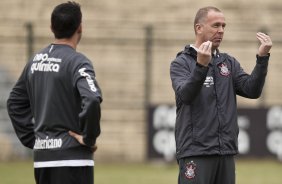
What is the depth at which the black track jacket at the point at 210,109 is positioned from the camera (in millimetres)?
7492

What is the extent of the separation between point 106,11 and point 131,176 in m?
7.35

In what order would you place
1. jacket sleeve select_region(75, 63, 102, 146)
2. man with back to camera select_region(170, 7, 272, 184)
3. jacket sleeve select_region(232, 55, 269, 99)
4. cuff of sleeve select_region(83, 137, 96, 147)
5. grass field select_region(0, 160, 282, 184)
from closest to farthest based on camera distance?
1. jacket sleeve select_region(75, 63, 102, 146)
2. cuff of sleeve select_region(83, 137, 96, 147)
3. man with back to camera select_region(170, 7, 272, 184)
4. jacket sleeve select_region(232, 55, 269, 99)
5. grass field select_region(0, 160, 282, 184)

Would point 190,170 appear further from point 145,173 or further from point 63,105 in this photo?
point 145,173

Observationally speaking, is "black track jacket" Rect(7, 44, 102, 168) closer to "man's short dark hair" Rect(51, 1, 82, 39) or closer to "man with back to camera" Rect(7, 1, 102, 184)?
"man with back to camera" Rect(7, 1, 102, 184)

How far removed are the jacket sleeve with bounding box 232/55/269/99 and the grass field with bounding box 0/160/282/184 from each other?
6.98m

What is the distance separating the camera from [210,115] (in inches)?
295

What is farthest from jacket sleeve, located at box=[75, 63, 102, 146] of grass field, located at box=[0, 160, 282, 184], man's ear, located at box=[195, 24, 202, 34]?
grass field, located at box=[0, 160, 282, 184]

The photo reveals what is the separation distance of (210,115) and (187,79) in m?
0.35

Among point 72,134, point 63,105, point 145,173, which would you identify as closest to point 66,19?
point 63,105

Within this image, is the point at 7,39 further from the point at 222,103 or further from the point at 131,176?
the point at 222,103

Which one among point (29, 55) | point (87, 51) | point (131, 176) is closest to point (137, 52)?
point (87, 51)

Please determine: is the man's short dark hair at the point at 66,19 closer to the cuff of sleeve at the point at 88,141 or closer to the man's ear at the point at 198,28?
the cuff of sleeve at the point at 88,141

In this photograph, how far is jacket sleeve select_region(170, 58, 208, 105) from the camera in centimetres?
721

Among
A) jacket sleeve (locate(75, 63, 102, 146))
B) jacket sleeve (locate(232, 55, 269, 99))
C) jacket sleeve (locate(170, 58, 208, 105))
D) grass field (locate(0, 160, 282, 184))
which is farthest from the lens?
grass field (locate(0, 160, 282, 184))
